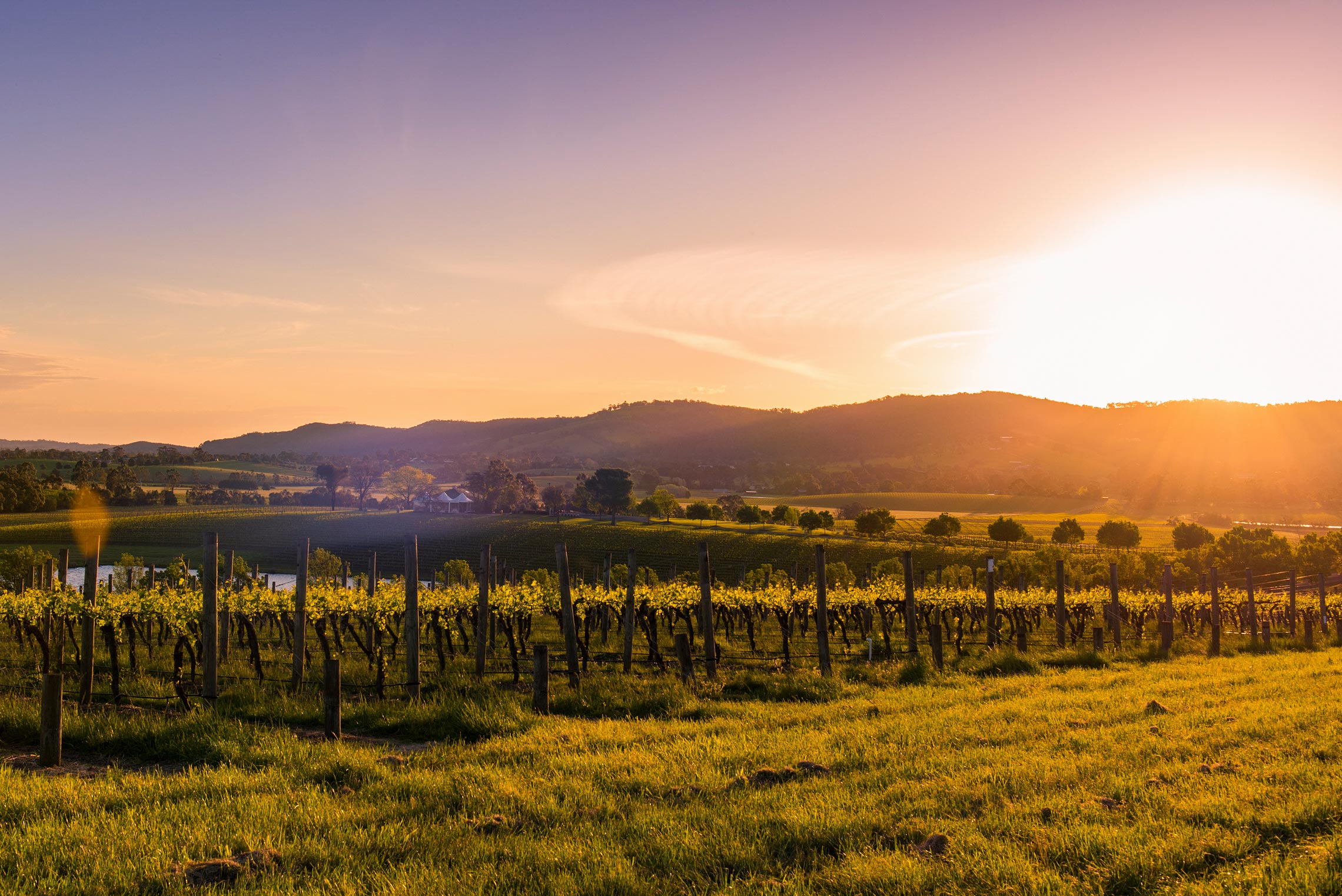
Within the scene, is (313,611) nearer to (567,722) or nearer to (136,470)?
(567,722)

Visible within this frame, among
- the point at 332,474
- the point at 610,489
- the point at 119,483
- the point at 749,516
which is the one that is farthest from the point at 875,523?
the point at 119,483

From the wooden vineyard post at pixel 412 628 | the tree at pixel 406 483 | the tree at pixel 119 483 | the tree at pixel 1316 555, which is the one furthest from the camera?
the tree at pixel 406 483

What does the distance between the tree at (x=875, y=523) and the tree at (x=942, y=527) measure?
3.68 m

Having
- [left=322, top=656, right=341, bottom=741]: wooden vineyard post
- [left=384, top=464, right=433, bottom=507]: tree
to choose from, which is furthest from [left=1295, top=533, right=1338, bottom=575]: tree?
[left=384, top=464, right=433, bottom=507]: tree

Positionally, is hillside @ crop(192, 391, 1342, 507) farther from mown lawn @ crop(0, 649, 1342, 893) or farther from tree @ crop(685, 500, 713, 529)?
mown lawn @ crop(0, 649, 1342, 893)

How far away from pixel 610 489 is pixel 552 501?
9.20m

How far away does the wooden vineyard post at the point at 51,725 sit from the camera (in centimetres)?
823

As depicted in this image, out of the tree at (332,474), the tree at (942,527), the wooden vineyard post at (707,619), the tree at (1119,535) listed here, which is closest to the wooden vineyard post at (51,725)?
the wooden vineyard post at (707,619)

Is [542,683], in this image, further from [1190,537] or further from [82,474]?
[82,474]

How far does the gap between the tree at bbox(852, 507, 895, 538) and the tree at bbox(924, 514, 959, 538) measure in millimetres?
3685

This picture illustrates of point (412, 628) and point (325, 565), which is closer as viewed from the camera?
point (412, 628)

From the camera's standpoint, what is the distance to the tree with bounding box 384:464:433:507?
126m

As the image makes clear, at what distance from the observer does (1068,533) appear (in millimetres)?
79312

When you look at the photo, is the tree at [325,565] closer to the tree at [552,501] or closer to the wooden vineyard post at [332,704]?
the wooden vineyard post at [332,704]
